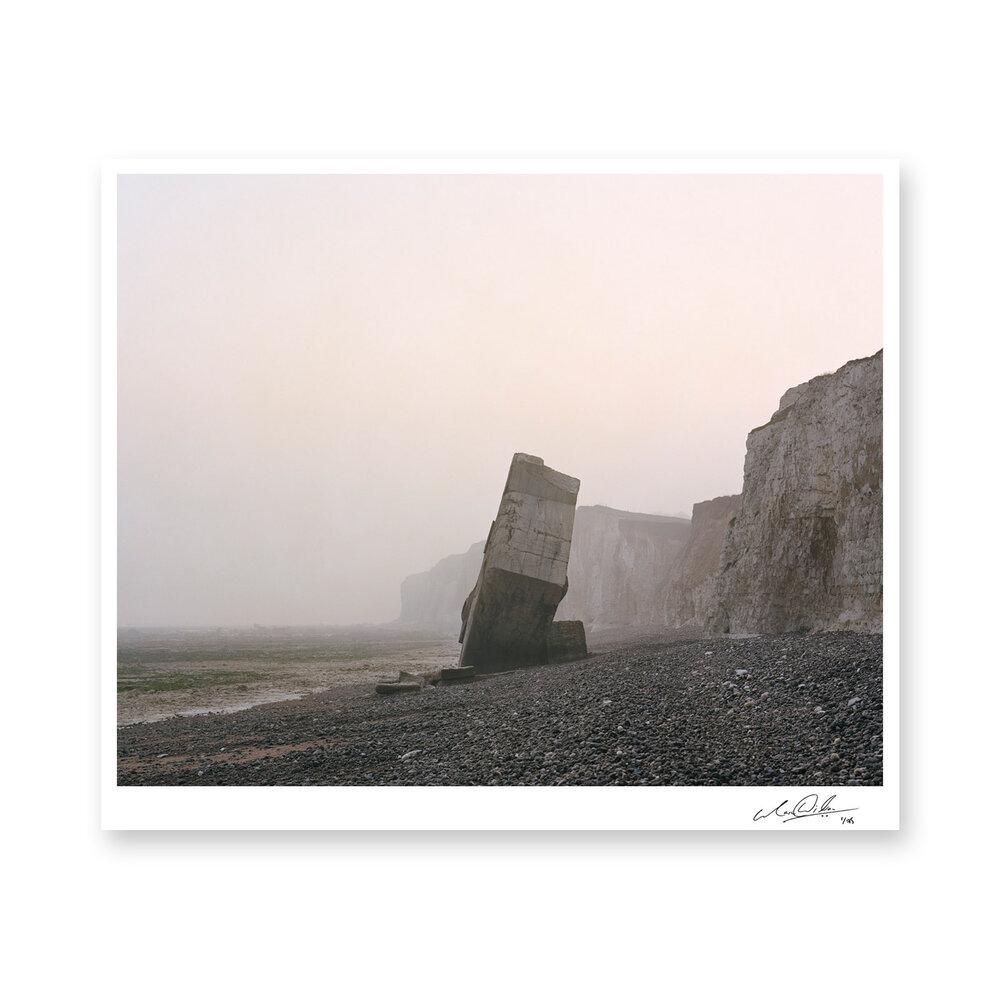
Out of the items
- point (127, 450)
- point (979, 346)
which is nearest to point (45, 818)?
point (127, 450)

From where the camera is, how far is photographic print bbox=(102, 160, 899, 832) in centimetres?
472

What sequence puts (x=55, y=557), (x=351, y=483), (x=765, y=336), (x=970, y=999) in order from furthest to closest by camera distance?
(x=351, y=483) < (x=765, y=336) < (x=55, y=557) < (x=970, y=999)

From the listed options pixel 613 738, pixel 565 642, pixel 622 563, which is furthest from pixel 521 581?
pixel 622 563

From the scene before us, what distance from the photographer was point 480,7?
16.6 ft

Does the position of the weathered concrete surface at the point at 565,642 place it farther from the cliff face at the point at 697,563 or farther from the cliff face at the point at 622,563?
the cliff face at the point at 622,563

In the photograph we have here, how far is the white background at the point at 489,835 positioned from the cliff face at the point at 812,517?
4.06 feet

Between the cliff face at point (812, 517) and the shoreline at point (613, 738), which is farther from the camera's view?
the cliff face at point (812, 517)

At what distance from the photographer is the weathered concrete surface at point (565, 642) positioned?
36.2 feet

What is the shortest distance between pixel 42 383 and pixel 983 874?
7.11 m

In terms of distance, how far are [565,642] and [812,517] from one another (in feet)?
13.8

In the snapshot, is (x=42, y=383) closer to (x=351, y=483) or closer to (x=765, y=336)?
(x=351, y=483)

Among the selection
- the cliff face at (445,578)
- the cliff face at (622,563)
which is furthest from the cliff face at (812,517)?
the cliff face at (622,563)
